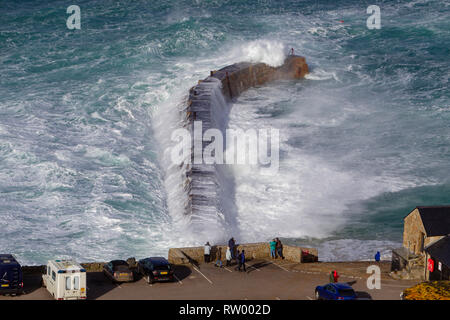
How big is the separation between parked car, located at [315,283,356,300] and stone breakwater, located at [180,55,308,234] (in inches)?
587

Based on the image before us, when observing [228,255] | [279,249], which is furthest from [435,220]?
[228,255]

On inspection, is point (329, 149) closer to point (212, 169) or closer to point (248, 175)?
point (248, 175)

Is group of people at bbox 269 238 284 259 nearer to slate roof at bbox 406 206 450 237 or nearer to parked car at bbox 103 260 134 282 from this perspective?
slate roof at bbox 406 206 450 237

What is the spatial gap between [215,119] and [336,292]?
33.1m

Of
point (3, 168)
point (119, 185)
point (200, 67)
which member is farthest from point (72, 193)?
point (200, 67)

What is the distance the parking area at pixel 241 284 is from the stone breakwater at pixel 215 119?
9349mm

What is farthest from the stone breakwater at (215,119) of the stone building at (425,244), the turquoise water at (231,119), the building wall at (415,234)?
the stone building at (425,244)

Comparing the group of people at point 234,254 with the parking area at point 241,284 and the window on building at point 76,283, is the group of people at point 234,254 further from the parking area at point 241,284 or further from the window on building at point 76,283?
the window on building at point 76,283

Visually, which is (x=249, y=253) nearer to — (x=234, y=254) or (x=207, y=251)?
(x=234, y=254)

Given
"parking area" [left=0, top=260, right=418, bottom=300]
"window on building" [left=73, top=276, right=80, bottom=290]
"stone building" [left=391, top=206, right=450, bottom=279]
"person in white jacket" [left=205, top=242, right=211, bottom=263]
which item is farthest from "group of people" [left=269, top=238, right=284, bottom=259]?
"window on building" [left=73, top=276, right=80, bottom=290]

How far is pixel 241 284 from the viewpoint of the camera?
32.6m

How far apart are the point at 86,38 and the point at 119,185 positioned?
130 feet
